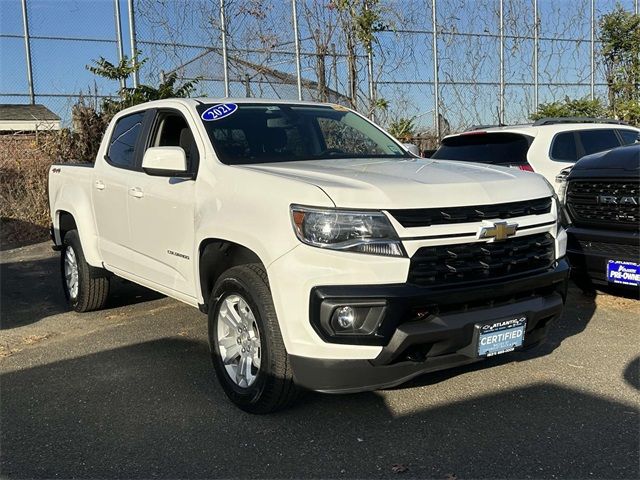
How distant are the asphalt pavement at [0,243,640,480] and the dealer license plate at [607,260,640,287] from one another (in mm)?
406

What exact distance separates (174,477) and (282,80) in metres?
11.2

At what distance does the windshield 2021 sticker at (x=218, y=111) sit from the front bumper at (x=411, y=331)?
189 cm

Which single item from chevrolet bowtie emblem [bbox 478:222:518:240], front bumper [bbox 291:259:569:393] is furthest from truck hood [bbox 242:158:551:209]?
front bumper [bbox 291:259:569:393]

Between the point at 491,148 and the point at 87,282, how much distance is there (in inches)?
185


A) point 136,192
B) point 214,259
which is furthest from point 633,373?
point 136,192

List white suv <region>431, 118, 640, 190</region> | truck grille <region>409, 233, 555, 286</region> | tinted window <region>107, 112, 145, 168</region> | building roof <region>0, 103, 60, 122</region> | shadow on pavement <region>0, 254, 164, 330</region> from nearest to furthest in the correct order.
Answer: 1. truck grille <region>409, 233, 555, 286</region>
2. tinted window <region>107, 112, 145, 168</region>
3. shadow on pavement <region>0, 254, 164, 330</region>
4. white suv <region>431, 118, 640, 190</region>
5. building roof <region>0, 103, 60, 122</region>

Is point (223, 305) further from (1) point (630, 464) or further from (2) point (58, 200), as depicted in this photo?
(2) point (58, 200)

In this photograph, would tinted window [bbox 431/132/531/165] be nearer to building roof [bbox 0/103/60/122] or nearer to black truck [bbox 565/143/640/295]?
black truck [bbox 565/143/640/295]

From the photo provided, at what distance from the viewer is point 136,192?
15.6 ft

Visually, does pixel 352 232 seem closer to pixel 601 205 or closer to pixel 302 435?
pixel 302 435

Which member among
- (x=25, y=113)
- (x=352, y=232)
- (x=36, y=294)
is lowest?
(x=36, y=294)

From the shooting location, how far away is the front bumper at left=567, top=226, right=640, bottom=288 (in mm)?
4934

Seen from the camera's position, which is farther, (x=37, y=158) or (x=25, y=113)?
(x=25, y=113)

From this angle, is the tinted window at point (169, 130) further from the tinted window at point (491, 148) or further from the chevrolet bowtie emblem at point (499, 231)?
the tinted window at point (491, 148)
